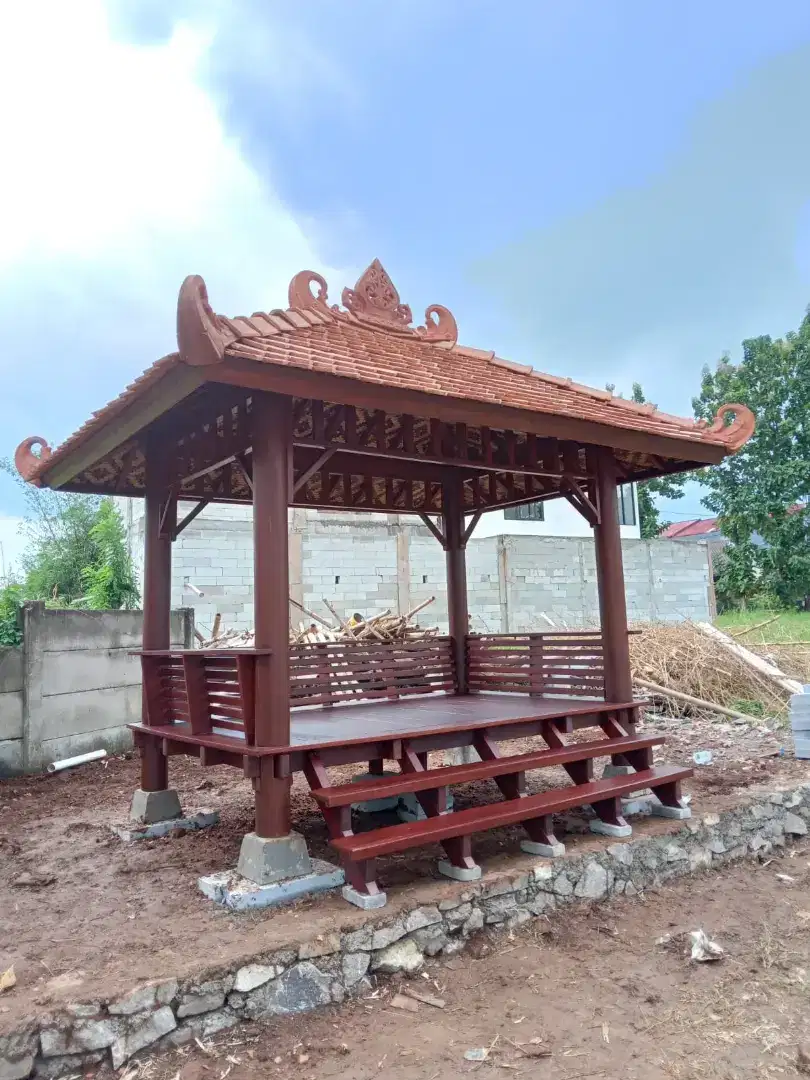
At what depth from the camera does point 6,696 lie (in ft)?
22.6

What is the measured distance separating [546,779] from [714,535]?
38.0 m

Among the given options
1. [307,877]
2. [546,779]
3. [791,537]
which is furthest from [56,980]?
[791,537]

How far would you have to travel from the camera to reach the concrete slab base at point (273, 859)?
3.90 metres

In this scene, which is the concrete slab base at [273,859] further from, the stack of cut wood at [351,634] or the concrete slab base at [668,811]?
the stack of cut wood at [351,634]

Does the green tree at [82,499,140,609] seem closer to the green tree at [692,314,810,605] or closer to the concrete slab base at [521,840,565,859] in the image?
the concrete slab base at [521,840,565,859]

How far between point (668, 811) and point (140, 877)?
3.50m

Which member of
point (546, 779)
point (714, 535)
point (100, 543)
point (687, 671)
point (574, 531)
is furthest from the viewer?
point (714, 535)

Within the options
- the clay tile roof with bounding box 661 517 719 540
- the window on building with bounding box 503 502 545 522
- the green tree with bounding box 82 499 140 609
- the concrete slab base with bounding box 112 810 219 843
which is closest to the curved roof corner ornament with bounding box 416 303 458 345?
the concrete slab base with bounding box 112 810 219 843

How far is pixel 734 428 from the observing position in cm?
607

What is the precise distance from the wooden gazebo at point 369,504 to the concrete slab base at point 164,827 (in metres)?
0.14

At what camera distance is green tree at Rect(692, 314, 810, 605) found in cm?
2048

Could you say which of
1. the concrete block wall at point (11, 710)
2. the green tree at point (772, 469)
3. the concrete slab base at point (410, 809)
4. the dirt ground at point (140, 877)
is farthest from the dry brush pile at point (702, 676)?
the green tree at point (772, 469)

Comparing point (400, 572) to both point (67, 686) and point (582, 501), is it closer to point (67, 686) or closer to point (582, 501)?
point (67, 686)

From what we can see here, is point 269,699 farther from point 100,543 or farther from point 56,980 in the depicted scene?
point 100,543
